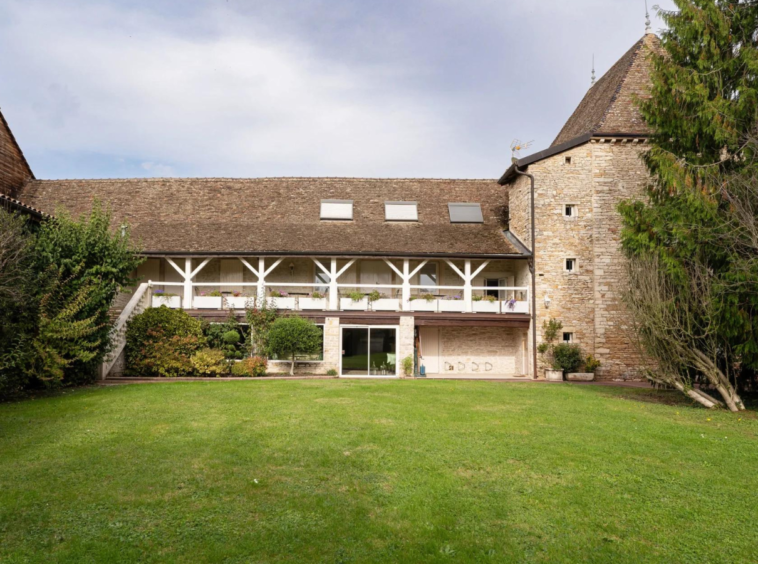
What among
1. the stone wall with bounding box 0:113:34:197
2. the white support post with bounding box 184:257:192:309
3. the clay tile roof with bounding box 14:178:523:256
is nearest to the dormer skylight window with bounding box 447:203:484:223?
the clay tile roof with bounding box 14:178:523:256

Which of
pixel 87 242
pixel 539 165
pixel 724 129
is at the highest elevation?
pixel 539 165

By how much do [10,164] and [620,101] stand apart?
24.2 meters

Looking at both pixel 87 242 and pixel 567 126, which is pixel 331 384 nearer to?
pixel 87 242

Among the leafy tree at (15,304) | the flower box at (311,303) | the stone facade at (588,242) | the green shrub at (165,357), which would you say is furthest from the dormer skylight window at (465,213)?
the leafy tree at (15,304)

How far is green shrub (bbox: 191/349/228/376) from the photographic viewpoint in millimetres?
16922

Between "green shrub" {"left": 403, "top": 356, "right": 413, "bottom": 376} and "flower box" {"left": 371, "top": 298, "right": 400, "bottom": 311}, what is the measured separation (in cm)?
182

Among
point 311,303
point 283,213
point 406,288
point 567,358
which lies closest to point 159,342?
point 311,303

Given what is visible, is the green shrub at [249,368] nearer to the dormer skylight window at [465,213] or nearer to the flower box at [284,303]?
the flower box at [284,303]

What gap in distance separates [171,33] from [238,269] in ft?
29.7

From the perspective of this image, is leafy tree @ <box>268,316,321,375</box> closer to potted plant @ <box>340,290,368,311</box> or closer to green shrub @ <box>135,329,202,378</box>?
potted plant @ <box>340,290,368,311</box>

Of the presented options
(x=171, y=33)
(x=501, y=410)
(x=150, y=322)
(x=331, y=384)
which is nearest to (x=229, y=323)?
(x=150, y=322)

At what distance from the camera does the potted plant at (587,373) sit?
17828mm

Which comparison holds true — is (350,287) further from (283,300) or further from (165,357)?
(165,357)

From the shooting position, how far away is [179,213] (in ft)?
70.9
